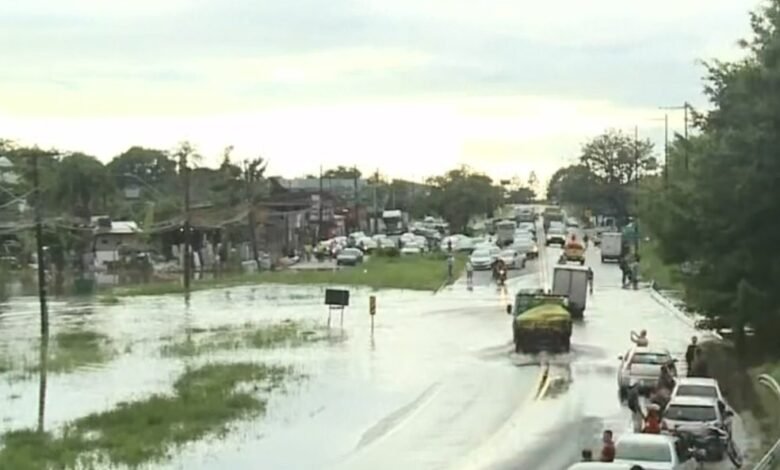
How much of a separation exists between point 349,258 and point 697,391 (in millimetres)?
69523

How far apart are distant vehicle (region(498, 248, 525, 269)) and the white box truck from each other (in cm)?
883

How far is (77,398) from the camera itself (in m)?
→ 37.1

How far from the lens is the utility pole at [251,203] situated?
113 metres

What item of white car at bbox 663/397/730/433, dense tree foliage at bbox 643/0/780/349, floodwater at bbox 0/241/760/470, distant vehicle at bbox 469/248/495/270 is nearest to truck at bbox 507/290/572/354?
floodwater at bbox 0/241/760/470

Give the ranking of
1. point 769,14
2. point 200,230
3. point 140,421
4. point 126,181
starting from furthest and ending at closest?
point 126,181 < point 200,230 < point 769,14 < point 140,421

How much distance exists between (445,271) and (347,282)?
30.1 ft

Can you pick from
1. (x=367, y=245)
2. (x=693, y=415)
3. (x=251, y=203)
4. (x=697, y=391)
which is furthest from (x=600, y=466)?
(x=251, y=203)

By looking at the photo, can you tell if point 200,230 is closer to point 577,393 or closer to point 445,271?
point 445,271

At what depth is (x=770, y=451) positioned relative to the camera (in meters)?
23.1

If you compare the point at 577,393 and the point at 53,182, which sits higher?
the point at 53,182

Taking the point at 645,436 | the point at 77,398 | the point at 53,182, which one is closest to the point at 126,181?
the point at 53,182

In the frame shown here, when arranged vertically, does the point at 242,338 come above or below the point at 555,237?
below

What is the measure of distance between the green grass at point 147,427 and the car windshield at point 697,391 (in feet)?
32.1

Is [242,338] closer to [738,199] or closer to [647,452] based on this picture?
[738,199]
